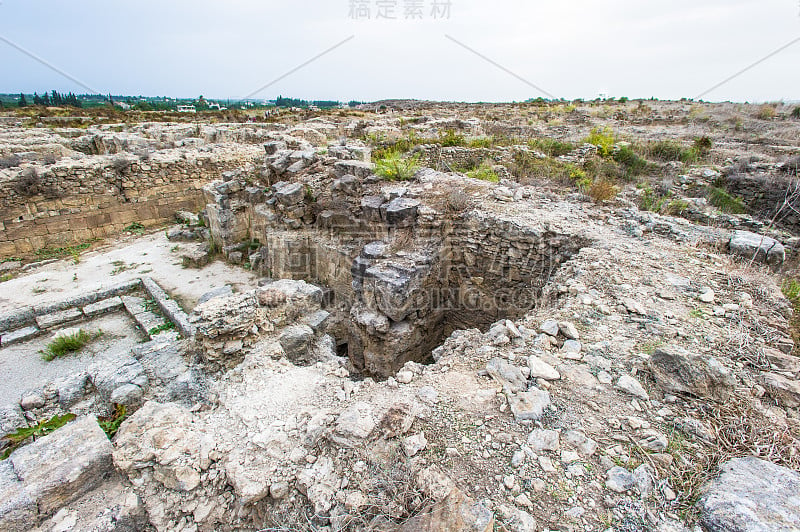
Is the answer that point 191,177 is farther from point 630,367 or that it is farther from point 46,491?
point 630,367

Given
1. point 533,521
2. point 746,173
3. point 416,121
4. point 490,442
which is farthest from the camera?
point 416,121

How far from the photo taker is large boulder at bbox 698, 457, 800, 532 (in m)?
1.62

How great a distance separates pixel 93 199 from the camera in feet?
33.4

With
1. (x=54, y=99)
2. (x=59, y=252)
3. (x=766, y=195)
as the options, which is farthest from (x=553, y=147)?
(x=54, y=99)

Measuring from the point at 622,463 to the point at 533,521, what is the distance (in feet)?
2.26

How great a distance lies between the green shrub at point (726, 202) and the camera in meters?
7.52

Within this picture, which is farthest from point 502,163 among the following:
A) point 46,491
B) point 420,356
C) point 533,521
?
point 46,491

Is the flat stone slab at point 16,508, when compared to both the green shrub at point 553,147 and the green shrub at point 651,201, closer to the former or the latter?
the green shrub at point 651,201

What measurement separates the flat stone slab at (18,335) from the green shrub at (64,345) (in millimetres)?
529

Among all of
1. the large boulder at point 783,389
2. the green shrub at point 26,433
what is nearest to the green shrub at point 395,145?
the green shrub at point 26,433

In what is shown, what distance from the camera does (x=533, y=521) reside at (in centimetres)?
183

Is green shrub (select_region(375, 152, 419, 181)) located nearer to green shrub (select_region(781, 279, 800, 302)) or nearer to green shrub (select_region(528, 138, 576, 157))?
green shrub (select_region(781, 279, 800, 302))

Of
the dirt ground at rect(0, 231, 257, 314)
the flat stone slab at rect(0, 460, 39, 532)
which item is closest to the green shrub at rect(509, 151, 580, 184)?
the dirt ground at rect(0, 231, 257, 314)

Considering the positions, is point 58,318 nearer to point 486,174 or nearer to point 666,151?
point 486,174
